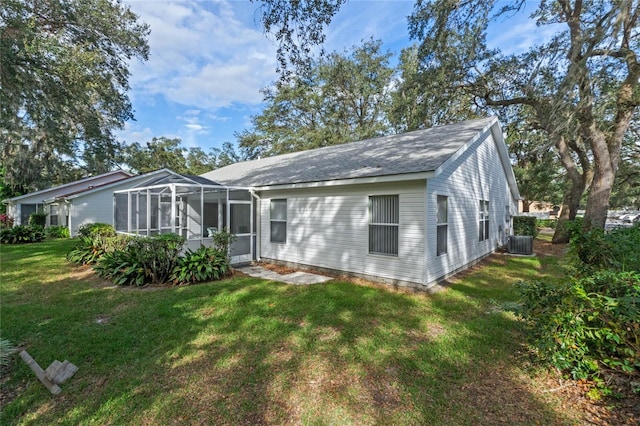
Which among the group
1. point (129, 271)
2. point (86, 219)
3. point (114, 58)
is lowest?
point (129, 271)

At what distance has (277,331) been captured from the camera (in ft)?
14.5

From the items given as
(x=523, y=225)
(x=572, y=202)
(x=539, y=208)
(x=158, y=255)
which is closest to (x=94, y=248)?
(x=158, y=255)

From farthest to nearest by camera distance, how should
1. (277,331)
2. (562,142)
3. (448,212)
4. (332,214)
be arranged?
(562,142) → (332,214) → (448,212) → (277,331)

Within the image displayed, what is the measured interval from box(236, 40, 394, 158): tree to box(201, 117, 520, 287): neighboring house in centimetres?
1379

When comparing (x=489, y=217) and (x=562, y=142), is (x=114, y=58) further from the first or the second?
(x=562, y=142)

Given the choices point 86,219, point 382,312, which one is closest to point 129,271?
point 382,312

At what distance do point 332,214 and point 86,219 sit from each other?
57.5ft

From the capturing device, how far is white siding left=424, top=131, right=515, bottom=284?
6770mm

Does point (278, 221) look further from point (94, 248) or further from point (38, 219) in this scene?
point (38, 219)

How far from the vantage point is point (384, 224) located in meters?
7.13

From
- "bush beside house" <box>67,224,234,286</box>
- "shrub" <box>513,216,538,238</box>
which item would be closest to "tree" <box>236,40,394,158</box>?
"shrub" <box>513,216,538,238</box>

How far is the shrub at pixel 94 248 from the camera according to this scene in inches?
357

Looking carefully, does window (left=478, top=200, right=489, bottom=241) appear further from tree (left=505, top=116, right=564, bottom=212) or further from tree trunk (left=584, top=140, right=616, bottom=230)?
tree (left=505, top=116, right=564, bottom=212)

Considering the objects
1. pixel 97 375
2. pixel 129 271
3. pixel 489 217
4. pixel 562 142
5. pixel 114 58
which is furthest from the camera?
pixel 562 142
